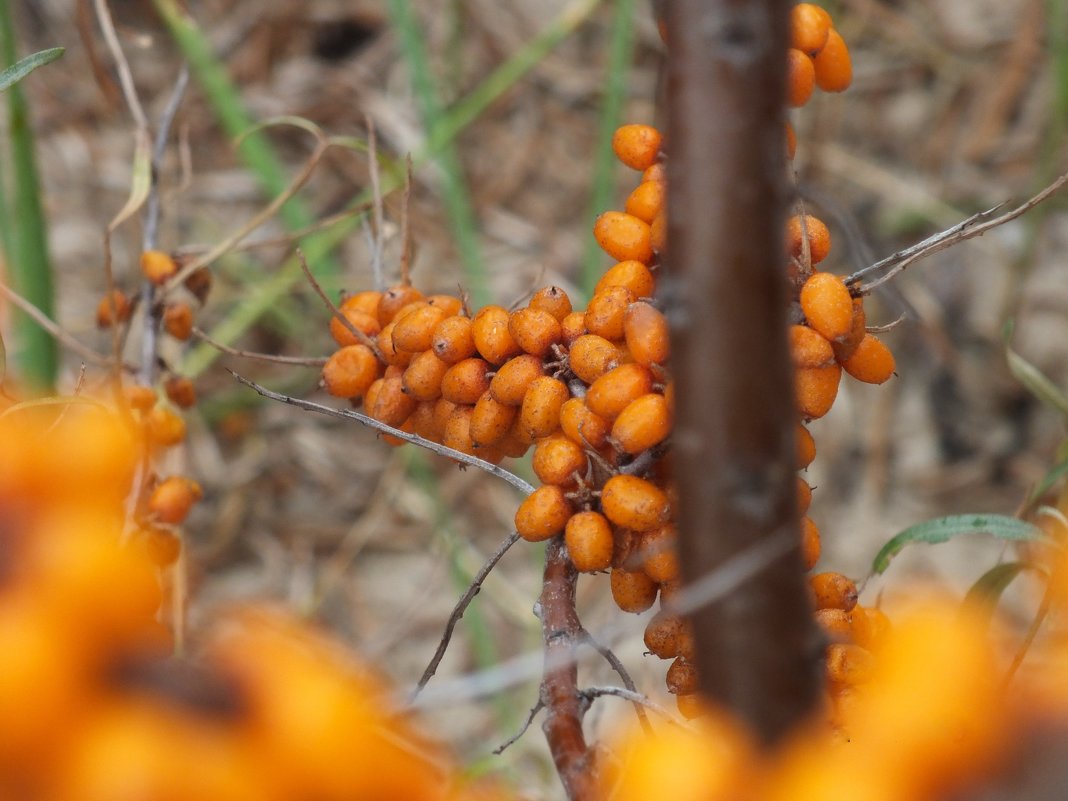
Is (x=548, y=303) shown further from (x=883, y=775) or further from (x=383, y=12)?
(x=383, y=12)

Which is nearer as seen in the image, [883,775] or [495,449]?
[883,775]

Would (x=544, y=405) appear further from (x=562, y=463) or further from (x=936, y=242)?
(x=936, y=242)

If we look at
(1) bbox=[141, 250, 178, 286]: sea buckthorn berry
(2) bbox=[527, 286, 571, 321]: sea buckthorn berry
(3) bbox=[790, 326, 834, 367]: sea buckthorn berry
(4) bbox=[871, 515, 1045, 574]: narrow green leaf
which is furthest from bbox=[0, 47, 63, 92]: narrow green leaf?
(4) bbox=[871, 515, 1045, 574]: narrow green leaf

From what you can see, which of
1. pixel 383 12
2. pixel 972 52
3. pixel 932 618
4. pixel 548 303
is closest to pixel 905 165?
pixel 972 52

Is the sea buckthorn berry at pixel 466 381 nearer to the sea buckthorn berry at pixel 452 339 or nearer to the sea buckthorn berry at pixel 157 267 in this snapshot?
the sea buckthorn berry at pixel 452 339

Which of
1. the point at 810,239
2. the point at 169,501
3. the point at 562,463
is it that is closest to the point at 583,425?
the point at 562,463
